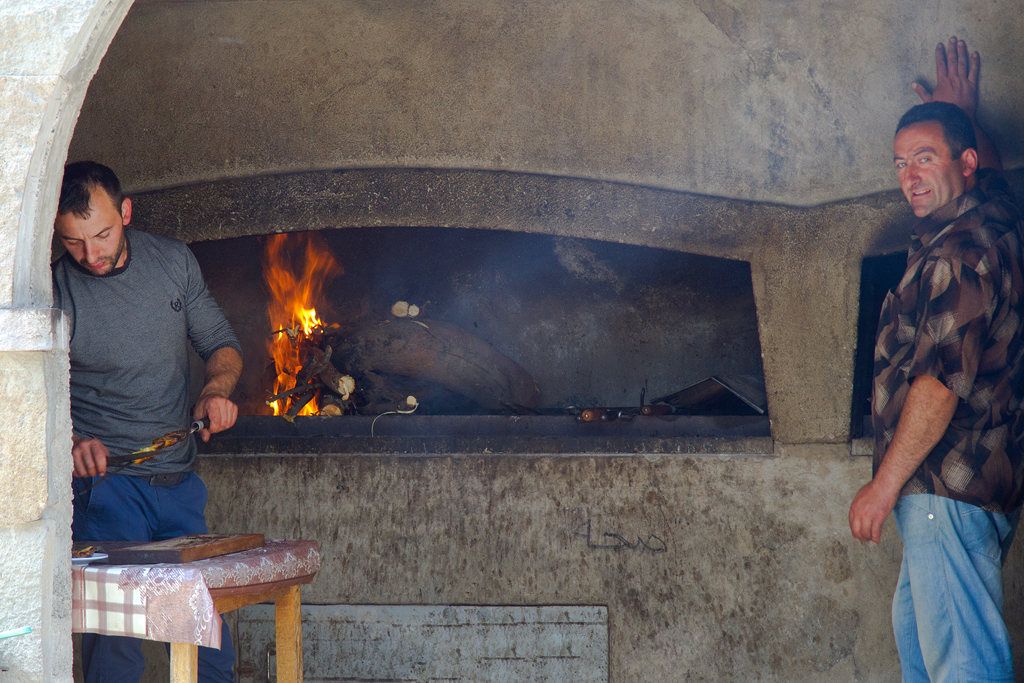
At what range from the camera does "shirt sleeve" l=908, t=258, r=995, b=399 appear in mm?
3125

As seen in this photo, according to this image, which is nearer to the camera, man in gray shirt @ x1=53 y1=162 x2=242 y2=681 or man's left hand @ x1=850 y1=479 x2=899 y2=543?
man's left hand @ x1=850 y1=479 x2=899 y2=543

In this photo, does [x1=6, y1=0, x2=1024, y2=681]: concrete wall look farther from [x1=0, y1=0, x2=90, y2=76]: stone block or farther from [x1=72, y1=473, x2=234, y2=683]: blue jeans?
[x1=0, y1=0, x2=90, y2=76]: stone block

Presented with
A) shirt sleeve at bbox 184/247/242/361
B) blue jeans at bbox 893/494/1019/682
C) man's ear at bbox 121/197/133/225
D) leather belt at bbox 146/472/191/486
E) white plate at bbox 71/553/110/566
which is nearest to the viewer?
white plate at bbox 71/553/110/566

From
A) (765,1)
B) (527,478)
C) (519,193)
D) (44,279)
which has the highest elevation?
(765,1)

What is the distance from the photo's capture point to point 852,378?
433 cm

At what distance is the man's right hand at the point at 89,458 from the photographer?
10.8 feet

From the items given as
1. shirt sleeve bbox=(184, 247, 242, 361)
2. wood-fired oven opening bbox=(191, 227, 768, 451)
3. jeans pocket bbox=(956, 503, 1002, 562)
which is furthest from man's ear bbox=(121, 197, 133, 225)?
jeans pocket bbox=(956, 503, 1002, 562)

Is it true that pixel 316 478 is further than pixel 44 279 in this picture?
Yes

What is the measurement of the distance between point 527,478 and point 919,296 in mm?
1818

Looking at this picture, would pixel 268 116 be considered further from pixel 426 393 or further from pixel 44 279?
pixel 44 279

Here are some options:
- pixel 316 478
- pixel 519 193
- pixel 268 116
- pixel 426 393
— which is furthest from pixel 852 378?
pixel 268 116

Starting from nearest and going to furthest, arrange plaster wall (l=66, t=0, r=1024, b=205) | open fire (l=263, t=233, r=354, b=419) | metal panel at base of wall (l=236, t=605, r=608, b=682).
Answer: plaster wall (l=66, t=0, r=1024, b=205) < metal panel at base of wall (l=236, t=605, r=608, b=682) < open fire (l=263, t=233, r=354, b=419)

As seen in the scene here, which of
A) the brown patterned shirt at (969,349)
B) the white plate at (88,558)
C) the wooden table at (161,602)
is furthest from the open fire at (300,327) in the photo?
the brown patterned shirt at (969,349)

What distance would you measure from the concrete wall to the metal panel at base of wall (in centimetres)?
7
